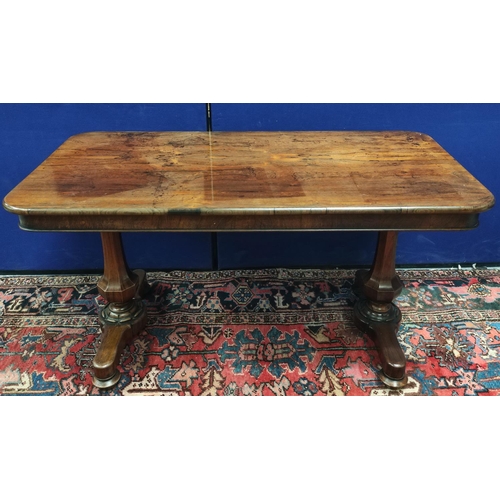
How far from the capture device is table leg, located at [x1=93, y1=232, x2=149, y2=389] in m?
1.83

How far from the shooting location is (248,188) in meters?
1.48

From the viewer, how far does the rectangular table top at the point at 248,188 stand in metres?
1.37

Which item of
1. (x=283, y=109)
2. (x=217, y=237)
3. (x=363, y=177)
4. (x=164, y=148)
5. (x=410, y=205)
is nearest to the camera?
(x=410, y=205)

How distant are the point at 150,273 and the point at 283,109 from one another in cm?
111

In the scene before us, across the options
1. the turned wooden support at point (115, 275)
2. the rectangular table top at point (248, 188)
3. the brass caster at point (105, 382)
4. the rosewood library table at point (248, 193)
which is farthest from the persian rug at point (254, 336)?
the rectangular table top at point (248, 188)

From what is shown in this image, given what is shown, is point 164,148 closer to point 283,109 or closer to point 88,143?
point 88,143

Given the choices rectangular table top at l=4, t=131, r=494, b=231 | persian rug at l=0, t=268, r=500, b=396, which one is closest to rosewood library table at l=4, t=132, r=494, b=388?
rectangular table top at l=4, t=131, r=494, b=231

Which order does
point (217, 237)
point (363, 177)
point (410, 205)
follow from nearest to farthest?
point (410, 205) < point (363, 177) < point (217, 237)

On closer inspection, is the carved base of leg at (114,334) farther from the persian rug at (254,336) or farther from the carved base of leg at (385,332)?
the carved base of leg at (385,332)

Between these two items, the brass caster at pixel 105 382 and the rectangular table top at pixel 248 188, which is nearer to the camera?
the rectangular table top at pixel 248 188

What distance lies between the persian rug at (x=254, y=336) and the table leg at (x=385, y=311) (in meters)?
0.07

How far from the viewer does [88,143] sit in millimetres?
1868

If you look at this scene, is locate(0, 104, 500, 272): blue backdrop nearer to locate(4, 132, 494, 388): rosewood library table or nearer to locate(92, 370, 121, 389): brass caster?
locate(4, 132, 494, 388): rosewood library table

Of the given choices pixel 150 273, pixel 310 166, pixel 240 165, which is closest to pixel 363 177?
pixel 310 166
